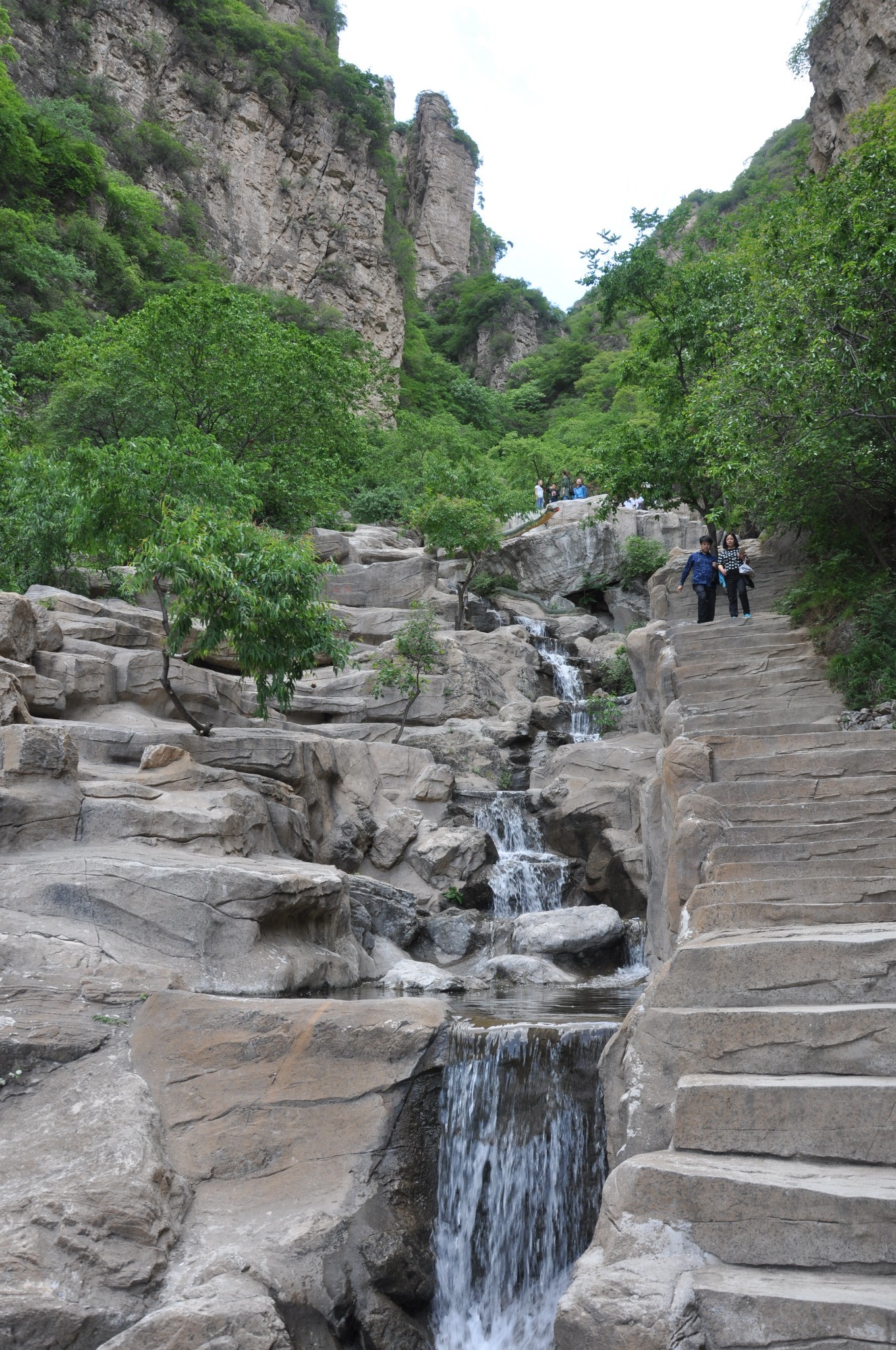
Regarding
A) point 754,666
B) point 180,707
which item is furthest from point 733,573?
point 180,707

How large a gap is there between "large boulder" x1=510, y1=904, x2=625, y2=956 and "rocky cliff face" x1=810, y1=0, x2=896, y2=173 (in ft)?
71.8

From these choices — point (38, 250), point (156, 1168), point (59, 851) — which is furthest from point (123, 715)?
point (38, 250)

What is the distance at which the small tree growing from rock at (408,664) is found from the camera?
20.0 meters

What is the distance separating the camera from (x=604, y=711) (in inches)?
792

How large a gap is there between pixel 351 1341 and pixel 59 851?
585cm

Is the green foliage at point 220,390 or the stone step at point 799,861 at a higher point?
the green foliage at point 220,390

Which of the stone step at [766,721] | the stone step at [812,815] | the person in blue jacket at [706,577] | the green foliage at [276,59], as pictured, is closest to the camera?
the stone step at [812,815]

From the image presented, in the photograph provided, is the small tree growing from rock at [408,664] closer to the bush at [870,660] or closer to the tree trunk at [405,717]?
the tree trunk at [405,717]

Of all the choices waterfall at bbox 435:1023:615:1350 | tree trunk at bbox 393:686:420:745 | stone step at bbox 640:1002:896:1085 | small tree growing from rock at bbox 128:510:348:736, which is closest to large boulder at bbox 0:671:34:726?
small tree growing from rock at bbox 128:510:348:736

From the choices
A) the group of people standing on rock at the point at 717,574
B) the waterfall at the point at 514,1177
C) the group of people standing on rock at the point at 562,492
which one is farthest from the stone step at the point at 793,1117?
the group of people standing on rock at the point at 562,492

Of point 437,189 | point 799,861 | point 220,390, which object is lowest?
point 799,861

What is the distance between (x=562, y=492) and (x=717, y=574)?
24227mm

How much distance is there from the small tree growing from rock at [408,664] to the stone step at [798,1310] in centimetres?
1559

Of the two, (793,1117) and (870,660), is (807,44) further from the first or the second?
(793,1117)
